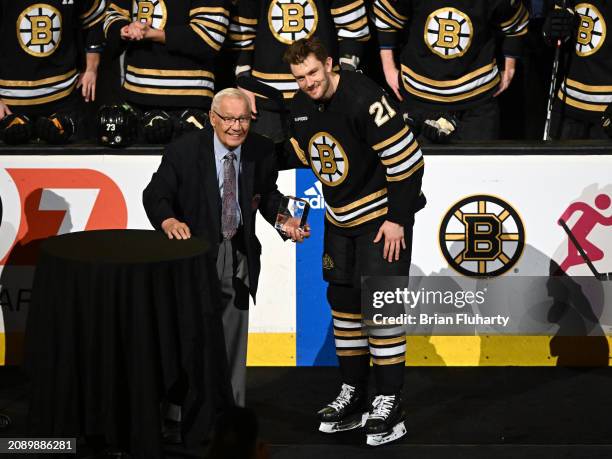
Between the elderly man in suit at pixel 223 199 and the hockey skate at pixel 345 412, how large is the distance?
1.87 feet

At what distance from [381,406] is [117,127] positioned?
2205 millimetres

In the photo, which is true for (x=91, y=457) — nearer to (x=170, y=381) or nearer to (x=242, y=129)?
(x=170, y=381)

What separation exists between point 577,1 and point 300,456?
3.50 metres

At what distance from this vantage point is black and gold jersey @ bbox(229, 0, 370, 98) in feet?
24.3

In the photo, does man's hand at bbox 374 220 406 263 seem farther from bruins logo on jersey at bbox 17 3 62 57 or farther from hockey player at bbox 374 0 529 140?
bruins logo on jersey at bbox 17 3 62 57

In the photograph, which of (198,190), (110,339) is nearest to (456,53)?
(198,190)

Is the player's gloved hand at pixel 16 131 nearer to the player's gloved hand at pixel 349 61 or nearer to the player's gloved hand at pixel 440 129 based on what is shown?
the player's gloved hand at pixel 349 61

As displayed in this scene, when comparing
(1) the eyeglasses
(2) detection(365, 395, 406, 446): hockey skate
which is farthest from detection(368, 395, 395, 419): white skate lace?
(1) the eyeglasses

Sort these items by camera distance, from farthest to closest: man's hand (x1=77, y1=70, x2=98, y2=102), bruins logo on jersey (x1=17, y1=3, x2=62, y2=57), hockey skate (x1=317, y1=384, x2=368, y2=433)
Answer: man's hand (x1=77, y1=70, x2=98, y2=102), bruins logo on jersey (x1=17, y1=3, x2=62, y2=57), hockey skate (x1=317, y1=384, x2=368, y2=433)

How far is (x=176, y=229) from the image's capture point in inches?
215

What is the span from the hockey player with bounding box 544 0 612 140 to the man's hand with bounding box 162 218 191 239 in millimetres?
3066

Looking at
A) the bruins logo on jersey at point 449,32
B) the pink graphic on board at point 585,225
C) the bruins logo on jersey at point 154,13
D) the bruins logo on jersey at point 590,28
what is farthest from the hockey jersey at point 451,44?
the bruins logo on jersey at point 154,13

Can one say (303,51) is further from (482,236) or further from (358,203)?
(482,236)

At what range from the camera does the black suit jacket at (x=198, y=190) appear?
18.7 ft
